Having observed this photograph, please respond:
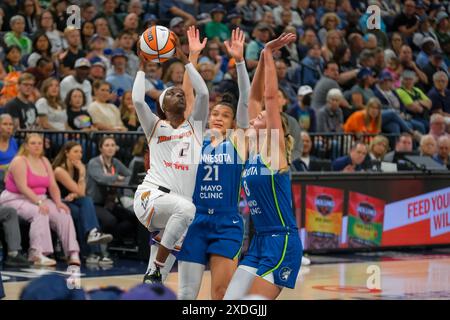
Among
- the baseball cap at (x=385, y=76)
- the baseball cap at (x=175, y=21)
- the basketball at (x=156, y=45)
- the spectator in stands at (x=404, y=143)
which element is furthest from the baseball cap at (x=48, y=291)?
the baseball cap at (x=385, y=76)

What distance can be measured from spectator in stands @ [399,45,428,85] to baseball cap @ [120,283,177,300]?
18282 millimetres

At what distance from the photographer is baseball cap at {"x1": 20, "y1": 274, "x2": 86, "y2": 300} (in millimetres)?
5180

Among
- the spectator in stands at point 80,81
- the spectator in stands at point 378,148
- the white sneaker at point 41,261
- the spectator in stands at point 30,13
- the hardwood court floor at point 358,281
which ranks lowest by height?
the hardwood court floor at point 358,281

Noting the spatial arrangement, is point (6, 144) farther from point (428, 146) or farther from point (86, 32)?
point (428, 146)

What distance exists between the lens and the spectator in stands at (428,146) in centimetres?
1819

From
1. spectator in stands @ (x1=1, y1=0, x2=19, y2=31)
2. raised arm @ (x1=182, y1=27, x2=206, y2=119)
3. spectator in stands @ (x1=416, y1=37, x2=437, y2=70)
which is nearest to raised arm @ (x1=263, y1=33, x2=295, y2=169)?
raised arm @ (x1=182, y1=27, x2=206, y2=119)

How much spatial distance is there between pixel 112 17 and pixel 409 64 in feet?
22.0

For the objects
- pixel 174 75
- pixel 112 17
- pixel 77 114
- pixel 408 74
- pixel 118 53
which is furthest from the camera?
pixel 408 74

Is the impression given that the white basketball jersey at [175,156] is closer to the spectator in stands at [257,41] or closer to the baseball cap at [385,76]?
the spectator in stands at [257,41]

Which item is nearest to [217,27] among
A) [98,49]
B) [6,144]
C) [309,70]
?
[309,70]

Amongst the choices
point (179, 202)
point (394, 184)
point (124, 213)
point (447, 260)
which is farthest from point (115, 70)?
point (179, 202)

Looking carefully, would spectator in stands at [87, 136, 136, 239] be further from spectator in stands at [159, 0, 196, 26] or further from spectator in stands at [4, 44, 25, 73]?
spectator in stands at [159, 0, 196, 26]

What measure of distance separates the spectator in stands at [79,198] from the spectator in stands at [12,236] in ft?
3.24

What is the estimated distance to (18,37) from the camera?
1789 cm
